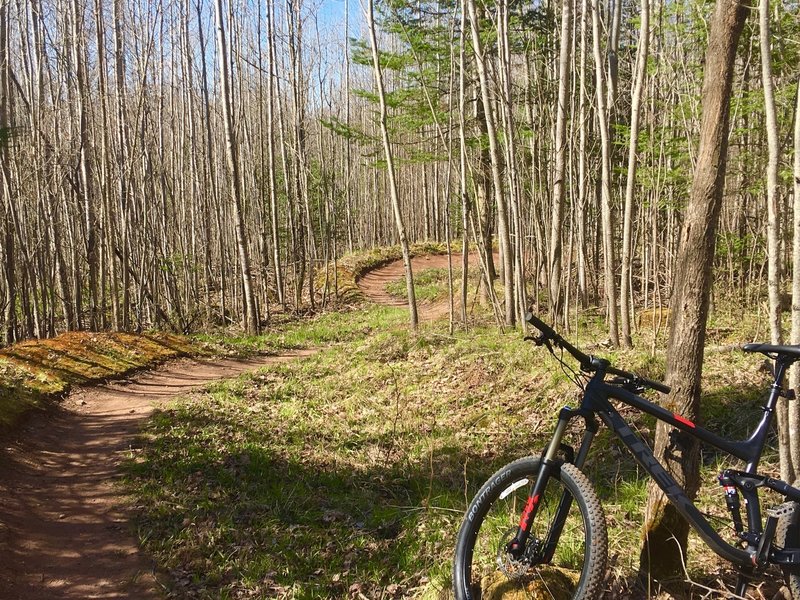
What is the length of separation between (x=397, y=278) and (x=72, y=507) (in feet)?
67.4

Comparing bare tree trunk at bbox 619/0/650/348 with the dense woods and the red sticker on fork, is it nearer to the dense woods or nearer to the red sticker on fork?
the dense woods

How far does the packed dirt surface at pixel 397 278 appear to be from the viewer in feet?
57.4

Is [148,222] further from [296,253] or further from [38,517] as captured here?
[38,517]

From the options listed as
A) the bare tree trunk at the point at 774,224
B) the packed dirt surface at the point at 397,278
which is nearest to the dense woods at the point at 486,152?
the bare tree trunk at the point at 774,224

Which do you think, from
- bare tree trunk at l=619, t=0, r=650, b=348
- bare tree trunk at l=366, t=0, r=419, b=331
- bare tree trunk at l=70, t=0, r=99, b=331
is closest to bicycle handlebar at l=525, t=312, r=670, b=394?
bare tree trunk at l=619, t=0, r=650, b=348

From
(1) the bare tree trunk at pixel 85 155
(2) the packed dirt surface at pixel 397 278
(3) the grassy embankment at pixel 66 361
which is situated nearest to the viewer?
(3) the grassy embankment at pixel 66 361

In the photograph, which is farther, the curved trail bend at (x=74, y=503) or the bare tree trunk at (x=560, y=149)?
the bare tree trunk at (x=560, y=149)

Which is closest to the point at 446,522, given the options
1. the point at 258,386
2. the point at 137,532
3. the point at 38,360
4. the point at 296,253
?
the point at 137,532

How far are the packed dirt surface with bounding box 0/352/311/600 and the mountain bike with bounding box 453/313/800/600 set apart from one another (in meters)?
2.99

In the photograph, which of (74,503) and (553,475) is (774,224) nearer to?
(553,475)

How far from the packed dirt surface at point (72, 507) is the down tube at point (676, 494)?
3.74 m

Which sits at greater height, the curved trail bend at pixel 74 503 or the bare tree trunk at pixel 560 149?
the bare tree trunk at pixel 560 149

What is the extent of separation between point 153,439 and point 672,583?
242 inches

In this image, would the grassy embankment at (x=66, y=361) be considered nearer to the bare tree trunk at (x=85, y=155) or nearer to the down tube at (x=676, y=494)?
the bare tree trunk at (x=85, y=155)
